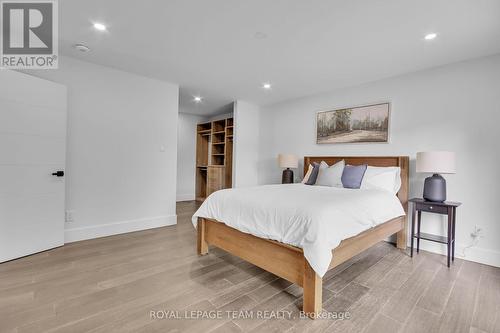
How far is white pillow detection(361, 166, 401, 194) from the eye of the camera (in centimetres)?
303

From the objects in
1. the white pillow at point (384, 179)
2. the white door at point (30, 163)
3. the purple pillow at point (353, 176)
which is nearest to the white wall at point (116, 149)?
the white door at point (30, 163)

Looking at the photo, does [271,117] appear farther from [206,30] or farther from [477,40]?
[477,40]

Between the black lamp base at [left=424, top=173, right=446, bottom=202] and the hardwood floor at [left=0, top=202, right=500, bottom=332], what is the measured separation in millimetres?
742

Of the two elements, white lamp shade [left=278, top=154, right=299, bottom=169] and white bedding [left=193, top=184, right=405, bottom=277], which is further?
white lamp shade [left=278, top=154, right=299, bottom=169]

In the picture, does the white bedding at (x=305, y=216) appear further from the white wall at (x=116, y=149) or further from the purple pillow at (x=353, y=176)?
the white wall at (x=116, y=149)

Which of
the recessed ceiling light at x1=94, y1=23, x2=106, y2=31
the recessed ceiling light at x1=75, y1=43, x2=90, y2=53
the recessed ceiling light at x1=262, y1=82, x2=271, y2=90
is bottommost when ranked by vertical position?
the recessed ceiling light at x1=75, y1=43, x2=90, y2=53

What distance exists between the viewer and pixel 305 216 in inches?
69.0

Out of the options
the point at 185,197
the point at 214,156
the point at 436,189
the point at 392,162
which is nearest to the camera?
the point at 436,189

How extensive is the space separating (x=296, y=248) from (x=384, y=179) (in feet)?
6.50

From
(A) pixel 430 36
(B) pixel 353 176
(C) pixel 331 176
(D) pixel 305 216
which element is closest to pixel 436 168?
(B) pixel 353 176

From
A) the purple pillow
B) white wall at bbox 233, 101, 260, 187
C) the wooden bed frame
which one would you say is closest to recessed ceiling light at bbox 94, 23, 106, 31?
the wooden bed frame

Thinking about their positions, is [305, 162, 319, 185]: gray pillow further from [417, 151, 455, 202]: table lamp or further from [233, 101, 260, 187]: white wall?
[233, 101, 260, 187]: white wall

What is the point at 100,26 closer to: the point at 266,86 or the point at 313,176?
the point at 266,86

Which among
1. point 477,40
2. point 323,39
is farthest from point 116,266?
point 477,40
